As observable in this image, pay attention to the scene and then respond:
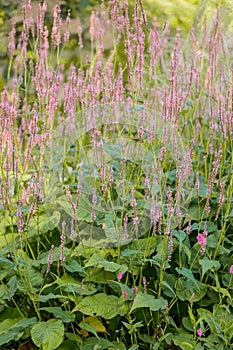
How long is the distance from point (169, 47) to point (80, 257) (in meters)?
4.00

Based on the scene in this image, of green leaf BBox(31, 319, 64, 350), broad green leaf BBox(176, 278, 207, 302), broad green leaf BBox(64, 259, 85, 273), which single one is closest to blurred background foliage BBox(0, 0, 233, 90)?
broad green leaf BBox(176, 278, 207, 302)

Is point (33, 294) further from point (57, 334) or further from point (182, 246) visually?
point (182, 246)

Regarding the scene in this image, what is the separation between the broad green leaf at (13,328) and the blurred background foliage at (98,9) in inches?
139

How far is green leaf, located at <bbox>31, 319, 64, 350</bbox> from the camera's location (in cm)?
180

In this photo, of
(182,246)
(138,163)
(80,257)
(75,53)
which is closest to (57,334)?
(80,257)

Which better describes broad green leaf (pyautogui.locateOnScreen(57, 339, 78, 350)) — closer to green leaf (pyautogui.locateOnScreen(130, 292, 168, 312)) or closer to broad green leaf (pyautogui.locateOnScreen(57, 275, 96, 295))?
broad green leaf (pyautogui.locateOnScreen(57, 275, 96, 295))

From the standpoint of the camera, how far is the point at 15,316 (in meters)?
2.10

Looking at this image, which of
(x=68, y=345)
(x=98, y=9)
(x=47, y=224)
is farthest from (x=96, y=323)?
(x=98, y=9)

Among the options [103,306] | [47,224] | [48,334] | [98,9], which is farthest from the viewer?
[98,9]

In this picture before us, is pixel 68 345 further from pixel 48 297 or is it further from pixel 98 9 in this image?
pixel 98 9

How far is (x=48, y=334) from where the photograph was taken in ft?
5.99

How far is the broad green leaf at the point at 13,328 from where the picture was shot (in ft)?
6.18

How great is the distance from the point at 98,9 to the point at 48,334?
6184 mm

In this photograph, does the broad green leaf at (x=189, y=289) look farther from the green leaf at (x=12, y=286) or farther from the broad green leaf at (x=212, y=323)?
the green leaf at (x=12, y=286)
